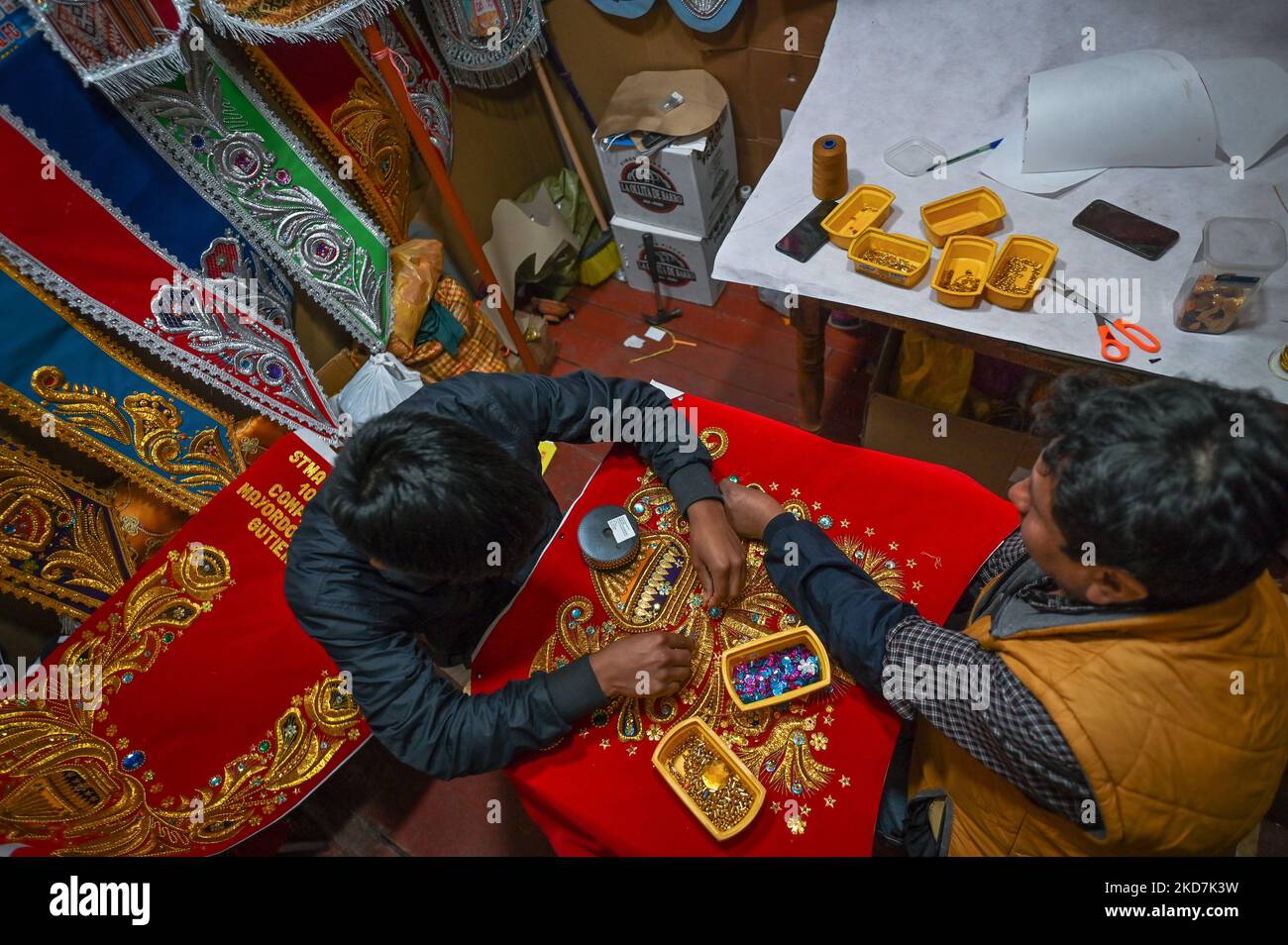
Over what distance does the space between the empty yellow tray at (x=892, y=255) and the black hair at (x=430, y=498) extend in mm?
1206

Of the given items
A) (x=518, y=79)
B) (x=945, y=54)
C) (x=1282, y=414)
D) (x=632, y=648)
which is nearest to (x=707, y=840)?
(x=632, y=648)

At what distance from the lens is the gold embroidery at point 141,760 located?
5.78ft

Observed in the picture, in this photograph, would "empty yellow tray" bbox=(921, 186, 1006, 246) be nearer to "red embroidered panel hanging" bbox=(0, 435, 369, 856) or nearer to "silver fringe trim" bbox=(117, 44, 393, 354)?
"silver fringe trim" bbox=(117, 44, 393, 354)

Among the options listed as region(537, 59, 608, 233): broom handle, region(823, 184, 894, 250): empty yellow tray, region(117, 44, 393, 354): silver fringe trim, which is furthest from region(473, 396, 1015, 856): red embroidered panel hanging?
region(537, 59, 608, 233): broom handle

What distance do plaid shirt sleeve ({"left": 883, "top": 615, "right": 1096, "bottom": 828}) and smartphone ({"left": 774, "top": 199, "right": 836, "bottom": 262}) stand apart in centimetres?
117

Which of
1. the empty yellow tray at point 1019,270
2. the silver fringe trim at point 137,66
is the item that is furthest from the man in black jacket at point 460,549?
the silver fringe trim at point 137,66

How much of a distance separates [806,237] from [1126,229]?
0.83 meters

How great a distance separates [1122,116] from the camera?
6.55 feet

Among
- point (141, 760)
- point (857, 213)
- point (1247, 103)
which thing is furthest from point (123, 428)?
point (1247, 103)

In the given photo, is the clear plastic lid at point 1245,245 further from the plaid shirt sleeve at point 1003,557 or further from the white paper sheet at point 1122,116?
the plaid shirt sleeve at point 1003,557

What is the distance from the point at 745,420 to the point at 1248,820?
119 cm

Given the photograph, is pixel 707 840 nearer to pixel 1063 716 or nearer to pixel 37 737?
pixel 1063 716

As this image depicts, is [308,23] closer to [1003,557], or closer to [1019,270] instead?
[1019,270]

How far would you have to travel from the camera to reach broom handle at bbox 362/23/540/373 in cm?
236
